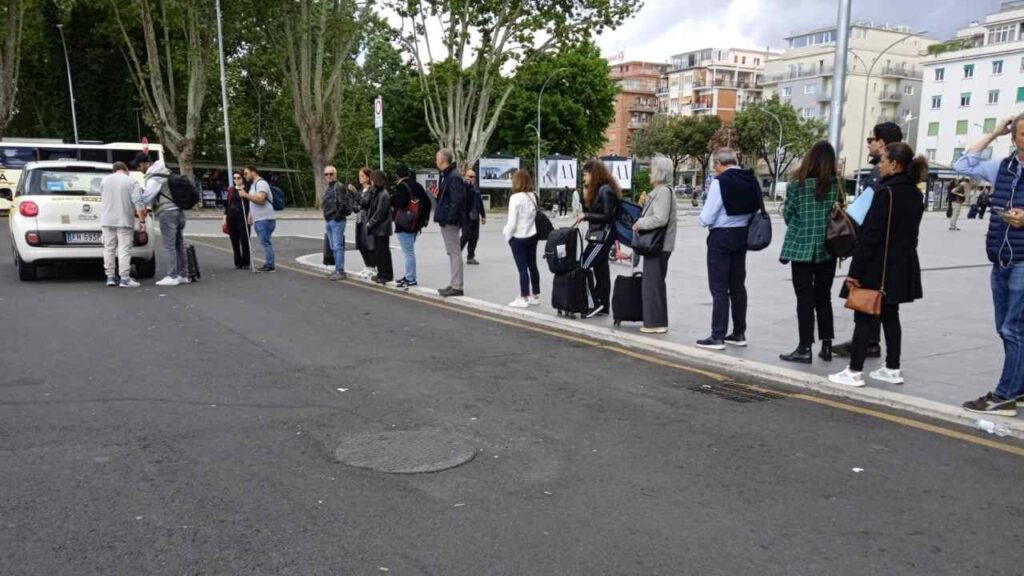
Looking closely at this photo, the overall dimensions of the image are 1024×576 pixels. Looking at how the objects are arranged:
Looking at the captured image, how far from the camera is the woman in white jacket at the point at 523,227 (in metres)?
9.44

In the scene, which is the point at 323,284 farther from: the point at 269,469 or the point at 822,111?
the point at 822,111

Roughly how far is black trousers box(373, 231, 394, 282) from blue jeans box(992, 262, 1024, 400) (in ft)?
28.0

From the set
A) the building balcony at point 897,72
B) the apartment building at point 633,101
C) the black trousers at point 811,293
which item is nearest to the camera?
the black trousers at point 811,293

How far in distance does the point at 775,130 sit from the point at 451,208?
70847mm

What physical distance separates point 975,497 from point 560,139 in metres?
51.2

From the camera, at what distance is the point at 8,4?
33.3 m

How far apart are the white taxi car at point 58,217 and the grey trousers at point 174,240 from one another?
0.46 metres

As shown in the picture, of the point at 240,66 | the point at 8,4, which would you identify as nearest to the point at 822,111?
the point at 240,66

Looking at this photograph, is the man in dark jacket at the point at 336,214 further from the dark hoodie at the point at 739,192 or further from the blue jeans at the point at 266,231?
the dark hoodie at the point at 739,192

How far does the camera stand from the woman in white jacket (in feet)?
31.0

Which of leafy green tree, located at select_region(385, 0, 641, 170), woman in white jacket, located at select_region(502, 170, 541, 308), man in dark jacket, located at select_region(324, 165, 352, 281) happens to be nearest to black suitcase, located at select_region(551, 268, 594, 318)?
woman in white jacket, located at select_region(502, 170, 541, 308)

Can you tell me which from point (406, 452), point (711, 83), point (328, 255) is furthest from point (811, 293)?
point (711, 83)

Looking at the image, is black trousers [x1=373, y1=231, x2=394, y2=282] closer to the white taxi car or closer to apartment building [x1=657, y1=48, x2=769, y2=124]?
the white taxi car

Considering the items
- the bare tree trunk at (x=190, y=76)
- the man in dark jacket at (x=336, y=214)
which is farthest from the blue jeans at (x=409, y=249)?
the bare tree trunk at (x=190, y=76)
